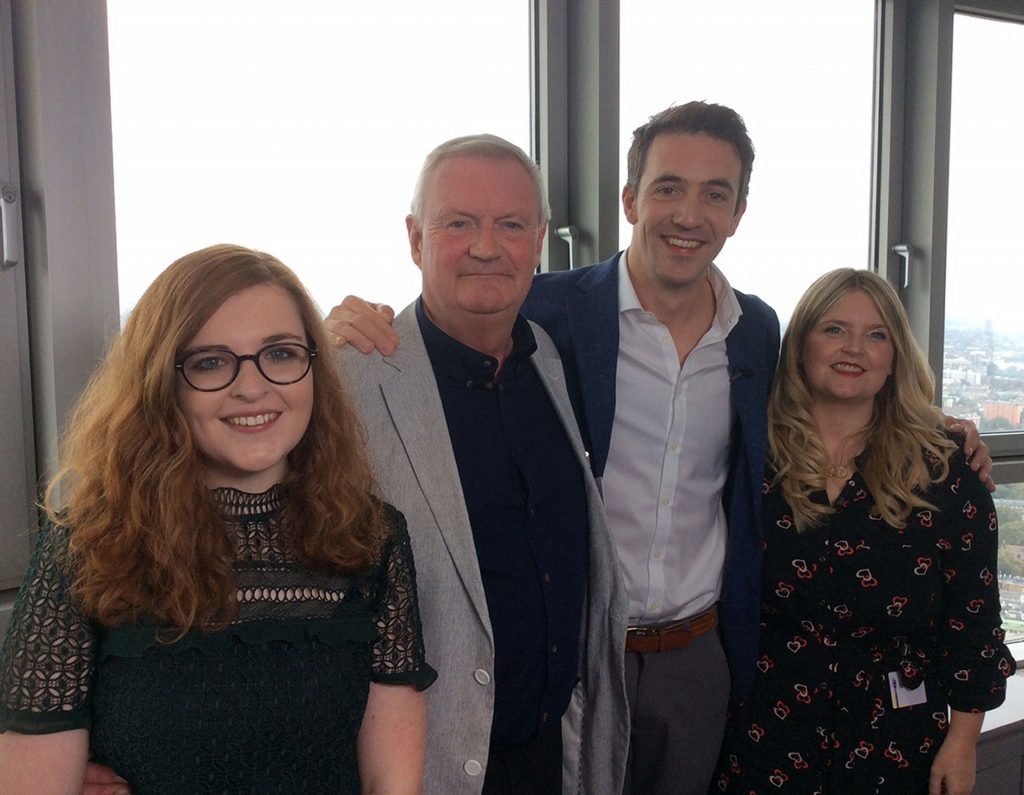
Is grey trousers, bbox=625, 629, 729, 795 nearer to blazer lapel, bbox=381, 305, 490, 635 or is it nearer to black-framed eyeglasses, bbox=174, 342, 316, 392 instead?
blazer lapel, bbox=381, 305, 490, 635

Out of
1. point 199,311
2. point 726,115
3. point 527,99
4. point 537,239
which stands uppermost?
point 527,99

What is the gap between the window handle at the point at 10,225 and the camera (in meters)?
2.01

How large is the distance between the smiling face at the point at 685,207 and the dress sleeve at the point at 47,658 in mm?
1443

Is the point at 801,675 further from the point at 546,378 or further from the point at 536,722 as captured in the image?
the point at 546,378

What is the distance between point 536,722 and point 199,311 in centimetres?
106

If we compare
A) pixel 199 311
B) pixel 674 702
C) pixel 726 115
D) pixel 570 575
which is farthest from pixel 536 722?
pixel 726 115

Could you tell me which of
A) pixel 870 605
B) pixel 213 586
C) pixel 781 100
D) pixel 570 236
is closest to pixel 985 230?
pixel 781 100

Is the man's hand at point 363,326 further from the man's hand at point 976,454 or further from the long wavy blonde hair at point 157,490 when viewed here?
the man's hand at point 976,454

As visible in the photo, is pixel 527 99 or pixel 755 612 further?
pixel 527 99

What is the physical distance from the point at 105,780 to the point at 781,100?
311 centimetres

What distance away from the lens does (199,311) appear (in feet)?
4.14

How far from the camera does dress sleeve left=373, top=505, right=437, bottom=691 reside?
55.3 inches

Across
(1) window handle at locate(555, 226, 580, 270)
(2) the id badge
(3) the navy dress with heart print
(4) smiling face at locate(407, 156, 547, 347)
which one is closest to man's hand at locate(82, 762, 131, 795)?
(4) smiling face at locate(407, 156, 547, 347)

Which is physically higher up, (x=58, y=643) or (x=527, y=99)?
(x=527, y=99)
